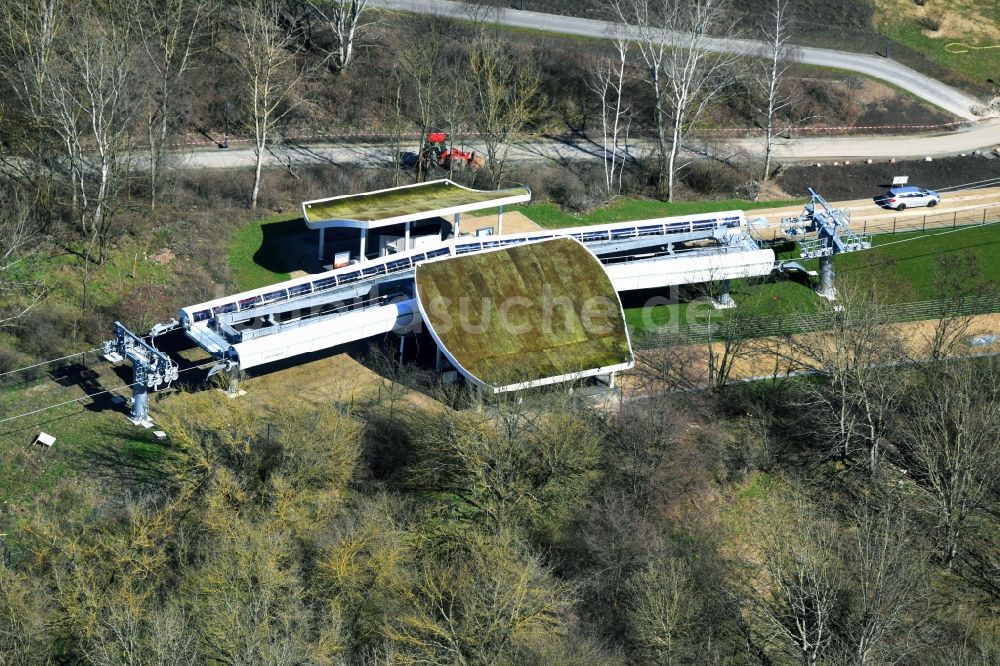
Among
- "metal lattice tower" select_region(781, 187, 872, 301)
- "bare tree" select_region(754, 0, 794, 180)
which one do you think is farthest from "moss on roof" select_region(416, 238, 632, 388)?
"bare tree" select_region(754, 0, 794, 180)

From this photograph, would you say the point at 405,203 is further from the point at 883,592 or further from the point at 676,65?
the point at 883,592

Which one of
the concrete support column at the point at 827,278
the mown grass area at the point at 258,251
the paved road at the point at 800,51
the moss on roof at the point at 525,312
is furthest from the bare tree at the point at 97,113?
the concrete support column at the point at 827,278

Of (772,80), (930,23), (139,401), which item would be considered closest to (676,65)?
(772,80)

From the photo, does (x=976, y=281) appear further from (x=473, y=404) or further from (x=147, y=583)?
(x=147, y=583)

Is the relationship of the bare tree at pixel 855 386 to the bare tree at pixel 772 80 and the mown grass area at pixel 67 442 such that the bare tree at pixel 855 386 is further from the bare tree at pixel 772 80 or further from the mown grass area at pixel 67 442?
the mown grass area at pixel 67 442

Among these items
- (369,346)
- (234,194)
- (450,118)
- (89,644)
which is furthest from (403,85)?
(89,644)

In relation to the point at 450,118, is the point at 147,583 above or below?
below
